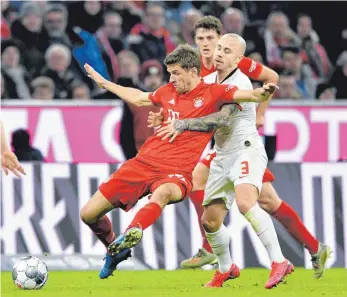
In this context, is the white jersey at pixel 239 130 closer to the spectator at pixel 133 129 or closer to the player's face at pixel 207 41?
the player's face at pixel 207 41

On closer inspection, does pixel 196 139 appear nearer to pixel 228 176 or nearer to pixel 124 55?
pixel 228 176

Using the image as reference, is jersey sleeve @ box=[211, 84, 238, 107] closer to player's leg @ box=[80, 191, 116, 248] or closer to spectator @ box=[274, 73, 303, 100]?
player's leg @ box=[80, 191, 116, 248]

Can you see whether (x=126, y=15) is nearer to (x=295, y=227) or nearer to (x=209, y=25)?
(x=209, y=25)

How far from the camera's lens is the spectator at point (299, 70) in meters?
16.3

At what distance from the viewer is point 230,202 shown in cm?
914

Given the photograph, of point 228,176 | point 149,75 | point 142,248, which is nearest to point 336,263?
point 142,248

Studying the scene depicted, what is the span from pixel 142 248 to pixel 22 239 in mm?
1309

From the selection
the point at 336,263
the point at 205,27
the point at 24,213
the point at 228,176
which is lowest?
the point at 336,263

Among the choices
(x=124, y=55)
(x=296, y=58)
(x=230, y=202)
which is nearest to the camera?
(x=230, y=202)

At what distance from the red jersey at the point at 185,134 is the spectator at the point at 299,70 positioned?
298 inches

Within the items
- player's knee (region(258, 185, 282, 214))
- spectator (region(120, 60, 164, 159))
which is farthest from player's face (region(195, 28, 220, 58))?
spectator (region(120, 60, 164, 159))

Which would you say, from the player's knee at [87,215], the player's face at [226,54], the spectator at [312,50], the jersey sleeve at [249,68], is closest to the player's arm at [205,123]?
the player's face at [226,54]

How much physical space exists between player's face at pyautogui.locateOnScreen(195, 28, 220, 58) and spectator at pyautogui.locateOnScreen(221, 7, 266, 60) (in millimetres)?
6195

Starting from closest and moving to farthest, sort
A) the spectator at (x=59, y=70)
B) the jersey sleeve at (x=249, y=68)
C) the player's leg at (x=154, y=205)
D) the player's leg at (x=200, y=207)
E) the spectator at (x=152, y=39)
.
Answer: the player's leg at (x=154, y=205), the jersey sleeve at (x=249, y=68), the player's leg at (x=200, y=207), the spectator at (x=59, y=70), the spectator at (x=152, y=39)
